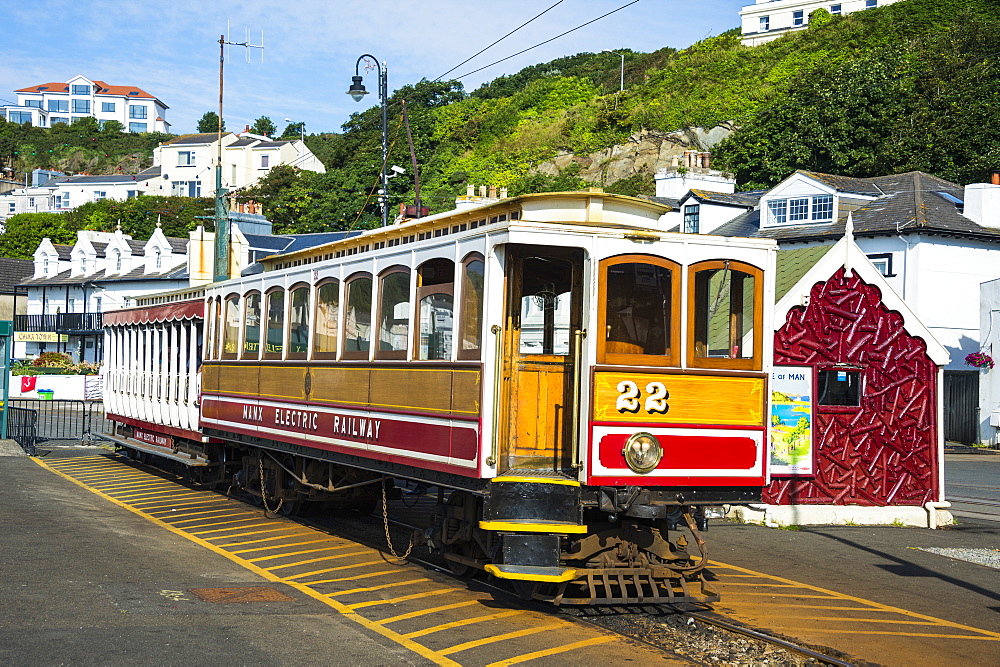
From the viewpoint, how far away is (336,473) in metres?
13.0

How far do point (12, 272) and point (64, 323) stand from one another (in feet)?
36.1

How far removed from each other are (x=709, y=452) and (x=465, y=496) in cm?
234

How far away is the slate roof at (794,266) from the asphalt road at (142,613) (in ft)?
30.2

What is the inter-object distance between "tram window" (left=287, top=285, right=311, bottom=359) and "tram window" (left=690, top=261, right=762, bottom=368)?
542 cm

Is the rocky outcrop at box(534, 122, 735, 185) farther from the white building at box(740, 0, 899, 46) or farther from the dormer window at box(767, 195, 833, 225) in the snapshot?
the dormer window at box(767, 195, 833, 225)

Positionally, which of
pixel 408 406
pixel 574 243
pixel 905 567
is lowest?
pixel 905 567

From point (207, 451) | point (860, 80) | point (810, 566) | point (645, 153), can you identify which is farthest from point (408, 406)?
point (645, 153)

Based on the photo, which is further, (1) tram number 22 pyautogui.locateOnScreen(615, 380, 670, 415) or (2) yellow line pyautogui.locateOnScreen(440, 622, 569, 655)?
(1) tram number 22 pyautogui.locateOnScreen(615, 380, 670, 415)

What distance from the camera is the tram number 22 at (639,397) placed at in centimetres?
875

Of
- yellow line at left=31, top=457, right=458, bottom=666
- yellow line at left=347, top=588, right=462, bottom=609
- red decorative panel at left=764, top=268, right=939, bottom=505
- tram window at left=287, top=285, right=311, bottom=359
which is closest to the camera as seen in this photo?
yellow line at left=31, top=457, right=458, bottom=666

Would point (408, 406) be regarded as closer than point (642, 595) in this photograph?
No

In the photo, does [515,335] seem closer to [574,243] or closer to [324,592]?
[574,243]

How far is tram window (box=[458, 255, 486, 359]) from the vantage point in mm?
9180

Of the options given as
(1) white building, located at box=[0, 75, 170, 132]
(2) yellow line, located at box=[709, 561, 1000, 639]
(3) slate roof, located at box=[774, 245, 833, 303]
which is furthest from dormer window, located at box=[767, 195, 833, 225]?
(1) white building, located at box=[0, 75, 170, 132]
